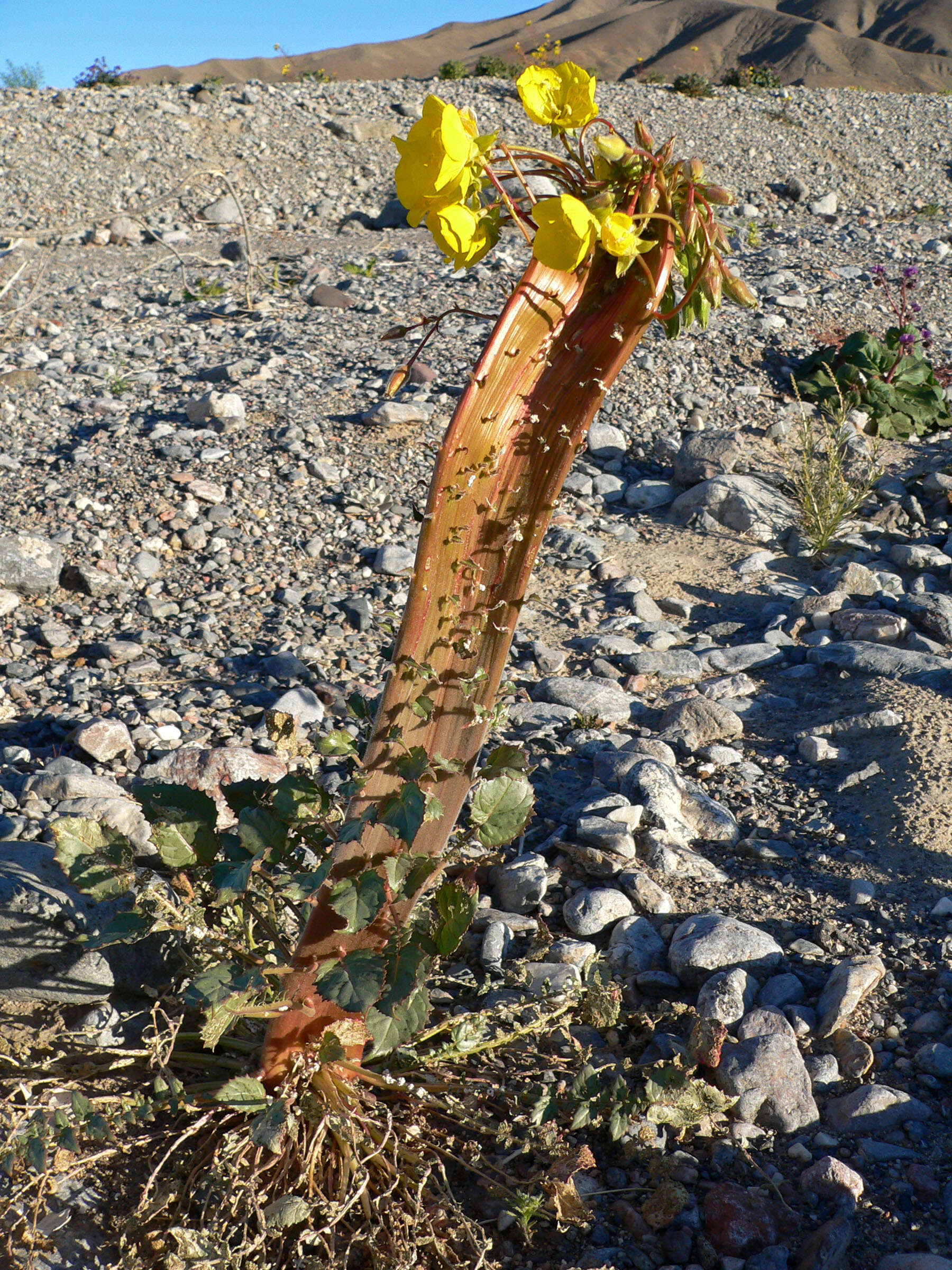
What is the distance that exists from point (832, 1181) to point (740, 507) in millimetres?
3662

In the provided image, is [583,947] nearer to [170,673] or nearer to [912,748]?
[912,748]

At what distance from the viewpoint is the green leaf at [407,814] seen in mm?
1389

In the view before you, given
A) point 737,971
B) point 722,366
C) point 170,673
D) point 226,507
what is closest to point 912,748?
point 737,971

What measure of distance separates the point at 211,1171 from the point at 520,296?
143 cm

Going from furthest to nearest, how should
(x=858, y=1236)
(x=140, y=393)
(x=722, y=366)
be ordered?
(x=722, y=366), (x=140, y=393), (x=858, y=1236)

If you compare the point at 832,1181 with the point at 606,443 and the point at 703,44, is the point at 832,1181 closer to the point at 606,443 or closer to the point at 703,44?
the point at 606,443

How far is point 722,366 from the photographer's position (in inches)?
252

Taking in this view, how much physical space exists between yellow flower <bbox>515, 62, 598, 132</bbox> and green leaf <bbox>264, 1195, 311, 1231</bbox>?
1.63 metres

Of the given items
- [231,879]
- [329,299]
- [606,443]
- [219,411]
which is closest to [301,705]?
[231,879]

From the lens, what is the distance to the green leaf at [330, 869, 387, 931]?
1417 mm

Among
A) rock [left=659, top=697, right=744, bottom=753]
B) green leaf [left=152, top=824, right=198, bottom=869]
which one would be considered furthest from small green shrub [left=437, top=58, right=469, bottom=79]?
green leaf [left=152, top=824, right=198, bottom=869]

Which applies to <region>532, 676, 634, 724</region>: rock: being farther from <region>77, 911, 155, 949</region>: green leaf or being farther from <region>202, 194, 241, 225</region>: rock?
<region>202, 194, 241, 225</region>: rock

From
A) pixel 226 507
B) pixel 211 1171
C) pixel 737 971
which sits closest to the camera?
pixel 211 1171

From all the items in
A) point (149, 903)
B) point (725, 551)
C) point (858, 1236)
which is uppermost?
point (725, 551)
